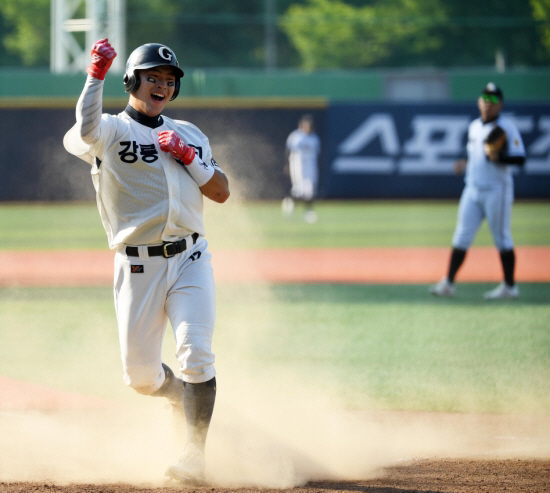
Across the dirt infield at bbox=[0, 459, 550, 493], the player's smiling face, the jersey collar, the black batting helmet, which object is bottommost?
the dirt infield at bbox=[0, 459, 550, 493]

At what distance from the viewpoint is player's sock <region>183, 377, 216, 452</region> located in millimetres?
4227

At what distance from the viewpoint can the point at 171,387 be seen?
4.63 meters

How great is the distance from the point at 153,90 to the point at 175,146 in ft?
1.20

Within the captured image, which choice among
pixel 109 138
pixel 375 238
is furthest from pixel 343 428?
pixel 375 238

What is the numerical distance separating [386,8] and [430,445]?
42727 millimetres

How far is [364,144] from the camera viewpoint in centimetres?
2458

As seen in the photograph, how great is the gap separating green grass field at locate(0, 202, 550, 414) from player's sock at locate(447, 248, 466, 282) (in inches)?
14.3

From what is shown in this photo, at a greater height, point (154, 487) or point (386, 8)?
point (386, 8)

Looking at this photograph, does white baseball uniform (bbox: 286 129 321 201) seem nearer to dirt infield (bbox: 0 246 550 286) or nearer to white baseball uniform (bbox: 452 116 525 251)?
dirt infield (bbox: 0 246 550 286)

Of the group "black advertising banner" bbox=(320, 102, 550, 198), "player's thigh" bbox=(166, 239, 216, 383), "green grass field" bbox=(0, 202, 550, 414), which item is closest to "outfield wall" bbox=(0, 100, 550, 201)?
"black advertising banner" bbox=(320, 102, 550, 198)

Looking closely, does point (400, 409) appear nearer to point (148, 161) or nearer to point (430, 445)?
point (430, 445)

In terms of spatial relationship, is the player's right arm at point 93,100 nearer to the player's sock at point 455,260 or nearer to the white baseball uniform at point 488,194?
the white baseball uniform at point 488,194

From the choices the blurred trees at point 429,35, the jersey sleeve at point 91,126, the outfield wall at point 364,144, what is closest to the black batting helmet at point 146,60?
the jersey sleeve at point 91,126

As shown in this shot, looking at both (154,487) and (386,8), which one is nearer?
(154,487)
